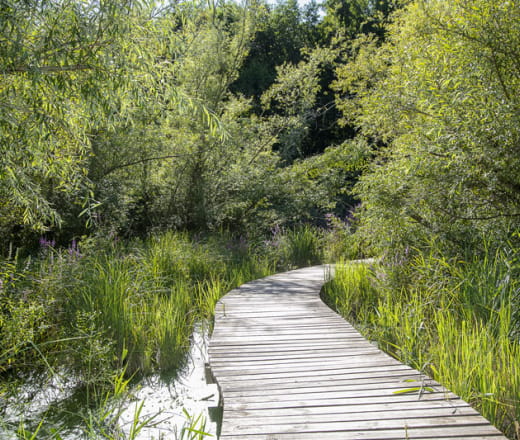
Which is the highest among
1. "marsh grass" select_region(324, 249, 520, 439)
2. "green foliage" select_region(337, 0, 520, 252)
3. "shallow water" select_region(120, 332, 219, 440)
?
"green foliage" select_region(337, 0, 520, 252)

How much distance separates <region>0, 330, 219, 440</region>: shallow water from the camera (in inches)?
104

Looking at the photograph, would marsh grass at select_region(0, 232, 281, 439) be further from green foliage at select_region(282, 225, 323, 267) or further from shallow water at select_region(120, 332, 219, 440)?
green foliage at select_region(282, 225, 323, 267)

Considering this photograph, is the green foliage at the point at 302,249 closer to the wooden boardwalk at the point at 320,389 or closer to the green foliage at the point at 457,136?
the green foliage at the point at 457,136

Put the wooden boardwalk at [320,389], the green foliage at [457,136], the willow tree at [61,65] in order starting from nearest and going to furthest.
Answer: the wooden boardwalk at [320,389], the willow tree at [61,65], the green foliage at [457,136]

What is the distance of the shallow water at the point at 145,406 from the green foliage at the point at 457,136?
7.52 ft

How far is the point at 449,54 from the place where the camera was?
409 cm

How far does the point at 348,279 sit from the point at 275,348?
6.77 feet

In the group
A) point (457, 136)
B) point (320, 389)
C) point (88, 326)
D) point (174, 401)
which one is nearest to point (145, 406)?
point (174, 401)

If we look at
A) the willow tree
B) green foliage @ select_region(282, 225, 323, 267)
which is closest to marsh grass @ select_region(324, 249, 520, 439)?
green foliage @ select_region(282, 225, 323, 267)

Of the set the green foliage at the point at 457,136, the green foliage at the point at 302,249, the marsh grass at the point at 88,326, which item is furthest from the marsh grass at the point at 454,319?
the green foliage at the point at 302,249

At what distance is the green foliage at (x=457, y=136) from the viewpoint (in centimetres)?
363

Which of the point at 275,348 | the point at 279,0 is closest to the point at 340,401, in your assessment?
the point at 275,348

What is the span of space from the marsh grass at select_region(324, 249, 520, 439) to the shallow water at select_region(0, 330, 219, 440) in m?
1.32

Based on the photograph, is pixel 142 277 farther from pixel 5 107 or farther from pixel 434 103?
pixel 434 103
